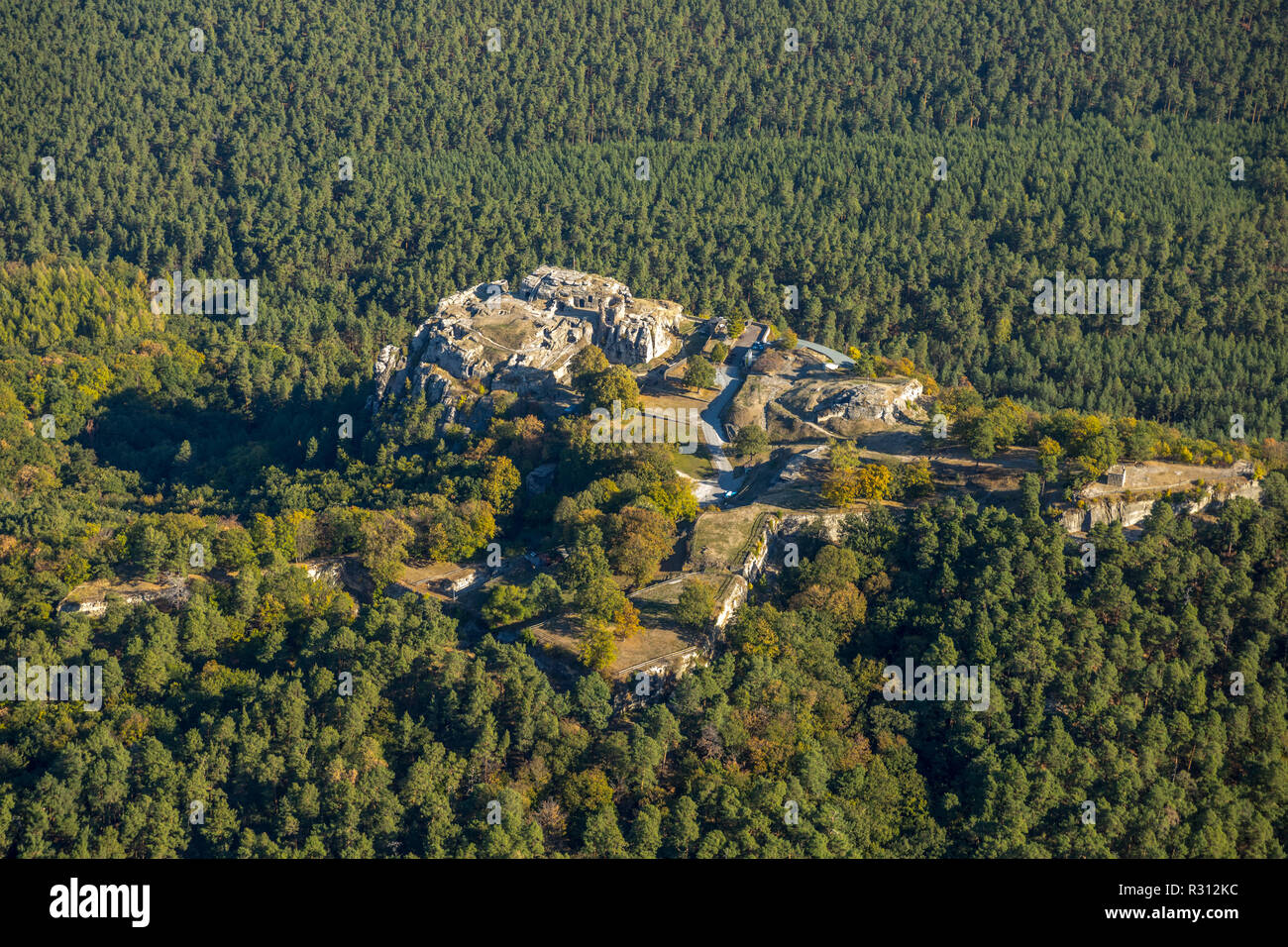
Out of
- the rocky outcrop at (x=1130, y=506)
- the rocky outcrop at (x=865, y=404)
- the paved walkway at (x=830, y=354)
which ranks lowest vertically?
the rocky outcrop at (x=1130, y=506)

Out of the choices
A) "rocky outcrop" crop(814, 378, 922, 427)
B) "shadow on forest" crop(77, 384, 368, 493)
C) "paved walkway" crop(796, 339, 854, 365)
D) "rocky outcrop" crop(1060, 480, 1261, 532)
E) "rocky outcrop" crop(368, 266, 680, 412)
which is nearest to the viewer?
"rocky outcrop" crop(1060, 480, 1261, 532)

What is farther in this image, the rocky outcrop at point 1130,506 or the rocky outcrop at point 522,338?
the rocky outcrop at point 522,338

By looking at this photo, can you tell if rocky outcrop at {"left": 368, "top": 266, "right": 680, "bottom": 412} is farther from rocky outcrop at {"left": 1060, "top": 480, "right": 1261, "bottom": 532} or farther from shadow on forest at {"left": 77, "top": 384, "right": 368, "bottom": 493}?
rocky outcrop at {"left": 1060, "top": 480, "right": 1261, "bottom": 532}

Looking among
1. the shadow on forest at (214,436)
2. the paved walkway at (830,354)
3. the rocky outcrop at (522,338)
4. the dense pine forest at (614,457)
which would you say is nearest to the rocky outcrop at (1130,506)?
the dense pine forest at (614,457)

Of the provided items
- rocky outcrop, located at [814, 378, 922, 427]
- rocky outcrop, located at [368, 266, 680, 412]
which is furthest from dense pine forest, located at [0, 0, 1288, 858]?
rocky outcrop, located at [814, 378, 922, 427]

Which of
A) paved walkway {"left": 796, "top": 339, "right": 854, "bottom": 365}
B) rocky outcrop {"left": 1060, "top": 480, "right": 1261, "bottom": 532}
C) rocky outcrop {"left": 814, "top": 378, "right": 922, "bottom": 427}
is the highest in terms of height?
paved walkway {"left": 796, "top": 339, "right": 854, "bottom": 365}

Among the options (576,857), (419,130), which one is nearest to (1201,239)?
(419,130)

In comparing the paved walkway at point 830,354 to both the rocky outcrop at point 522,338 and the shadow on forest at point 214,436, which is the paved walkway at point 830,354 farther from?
the shadow on forest at point 214,436

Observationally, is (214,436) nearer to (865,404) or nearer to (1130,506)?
(865,404)

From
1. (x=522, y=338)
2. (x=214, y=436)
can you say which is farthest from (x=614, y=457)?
(x=214, y=436)

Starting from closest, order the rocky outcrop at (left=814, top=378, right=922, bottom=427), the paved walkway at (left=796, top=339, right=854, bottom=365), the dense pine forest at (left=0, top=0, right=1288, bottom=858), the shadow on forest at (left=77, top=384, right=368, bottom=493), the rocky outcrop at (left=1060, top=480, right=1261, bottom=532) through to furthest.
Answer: the dense pine forest at (left=0, top=0, right=1288, bottom=858) < the rocky outcrop at (left=1060, top=480, right=1261, bottom=532) < the rocky outcrop at (left=814, top=378, right=922, bottom=427) < the paved walkway at (left=796, top=339, right=854, bottom=365) < the shadow on forest at (left=77, top=384, right=368, bottom=493)
